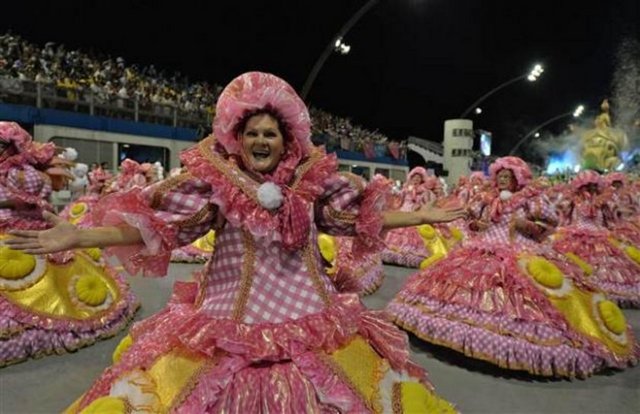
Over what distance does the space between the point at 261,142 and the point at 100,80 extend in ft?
53.6

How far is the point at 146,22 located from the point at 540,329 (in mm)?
19139

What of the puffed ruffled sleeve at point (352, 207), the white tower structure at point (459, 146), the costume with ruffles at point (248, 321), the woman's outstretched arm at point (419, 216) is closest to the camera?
the costume with ruffles at point (248, 321)

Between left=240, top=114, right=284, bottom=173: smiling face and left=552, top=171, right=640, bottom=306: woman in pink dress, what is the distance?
537cm

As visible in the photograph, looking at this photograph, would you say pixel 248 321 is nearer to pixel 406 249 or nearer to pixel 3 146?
pixel 3 146

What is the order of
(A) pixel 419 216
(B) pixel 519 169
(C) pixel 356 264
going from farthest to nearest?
(C) pixel 356 264
(B) pixel 519 169
(A) pixel 419 216

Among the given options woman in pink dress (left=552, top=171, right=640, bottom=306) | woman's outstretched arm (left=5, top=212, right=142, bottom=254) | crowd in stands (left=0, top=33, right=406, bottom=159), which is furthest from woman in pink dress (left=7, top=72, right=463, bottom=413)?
crowd in stands (left=0, top=33, right=406, bottom=159)

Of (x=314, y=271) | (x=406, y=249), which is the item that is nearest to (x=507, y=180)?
(x=314, y=271)

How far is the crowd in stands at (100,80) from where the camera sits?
47.0 ft

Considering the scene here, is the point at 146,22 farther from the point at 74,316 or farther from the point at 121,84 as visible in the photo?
the point at 74,316

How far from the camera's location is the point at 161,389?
1.88 metres

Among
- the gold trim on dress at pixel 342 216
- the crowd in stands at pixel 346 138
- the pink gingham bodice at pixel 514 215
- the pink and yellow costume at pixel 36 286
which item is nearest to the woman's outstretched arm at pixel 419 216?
the gold trim on dress at pixel 342 216

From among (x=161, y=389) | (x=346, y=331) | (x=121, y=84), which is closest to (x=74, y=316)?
(x=161, y=389)

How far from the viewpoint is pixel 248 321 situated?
198cm

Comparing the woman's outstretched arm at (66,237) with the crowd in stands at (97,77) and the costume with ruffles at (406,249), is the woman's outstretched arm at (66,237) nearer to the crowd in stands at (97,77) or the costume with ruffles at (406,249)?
the costume with ruffles at (406,249)
